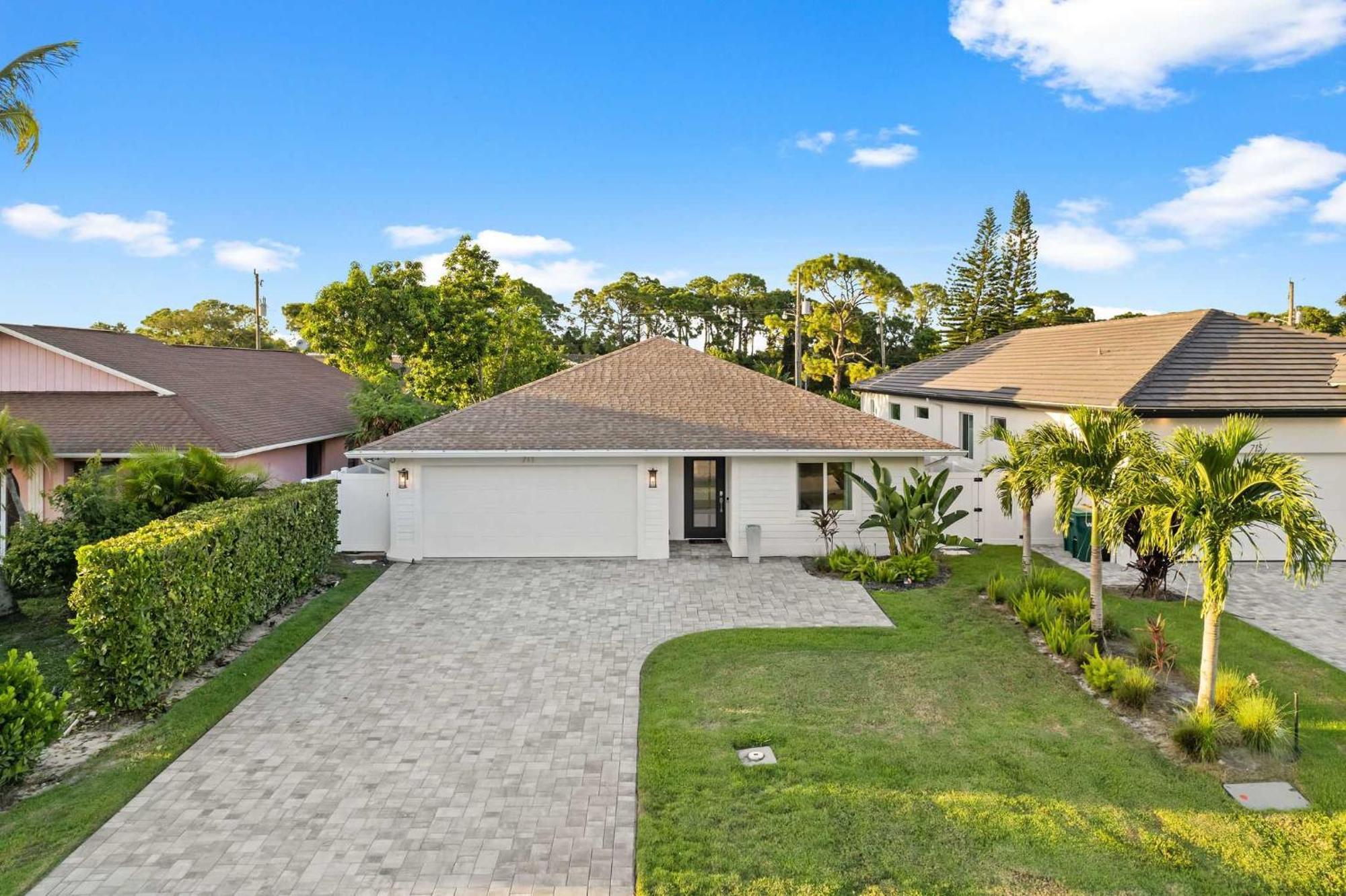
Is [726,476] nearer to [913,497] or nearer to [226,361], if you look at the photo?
[913,497]

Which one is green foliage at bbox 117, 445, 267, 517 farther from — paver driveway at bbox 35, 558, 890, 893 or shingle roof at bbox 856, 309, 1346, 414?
shingle roof at bbox 856, 309, 1346, 414

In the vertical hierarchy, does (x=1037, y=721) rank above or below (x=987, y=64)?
below

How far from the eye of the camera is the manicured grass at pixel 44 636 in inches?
356

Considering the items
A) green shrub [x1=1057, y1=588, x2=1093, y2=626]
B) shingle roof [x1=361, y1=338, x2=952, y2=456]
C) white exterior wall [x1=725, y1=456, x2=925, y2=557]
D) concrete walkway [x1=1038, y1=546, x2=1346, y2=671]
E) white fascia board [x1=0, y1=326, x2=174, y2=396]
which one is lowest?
concrete walkway [x1=1038, y1=546, x2=1346, y2=671]

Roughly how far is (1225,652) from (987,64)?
50.4ft

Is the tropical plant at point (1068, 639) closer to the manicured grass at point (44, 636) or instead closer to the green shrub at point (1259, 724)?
the green shrub at point (1259, 724)

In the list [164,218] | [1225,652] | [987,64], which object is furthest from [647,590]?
[164,218]

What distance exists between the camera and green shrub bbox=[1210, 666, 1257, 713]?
7.19 metres

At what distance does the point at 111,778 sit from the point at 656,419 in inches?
433

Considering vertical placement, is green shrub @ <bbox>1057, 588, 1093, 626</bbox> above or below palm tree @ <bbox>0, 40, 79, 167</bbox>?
below

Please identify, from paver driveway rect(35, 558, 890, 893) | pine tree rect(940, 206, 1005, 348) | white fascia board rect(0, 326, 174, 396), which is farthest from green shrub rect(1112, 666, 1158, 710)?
pine tree rect(940, 206, 1005, 348)

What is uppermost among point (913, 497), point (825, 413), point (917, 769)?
point (825, 413)

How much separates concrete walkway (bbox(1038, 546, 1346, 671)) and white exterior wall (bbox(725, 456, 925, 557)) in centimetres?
402

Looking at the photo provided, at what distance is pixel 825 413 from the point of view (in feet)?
52.7
